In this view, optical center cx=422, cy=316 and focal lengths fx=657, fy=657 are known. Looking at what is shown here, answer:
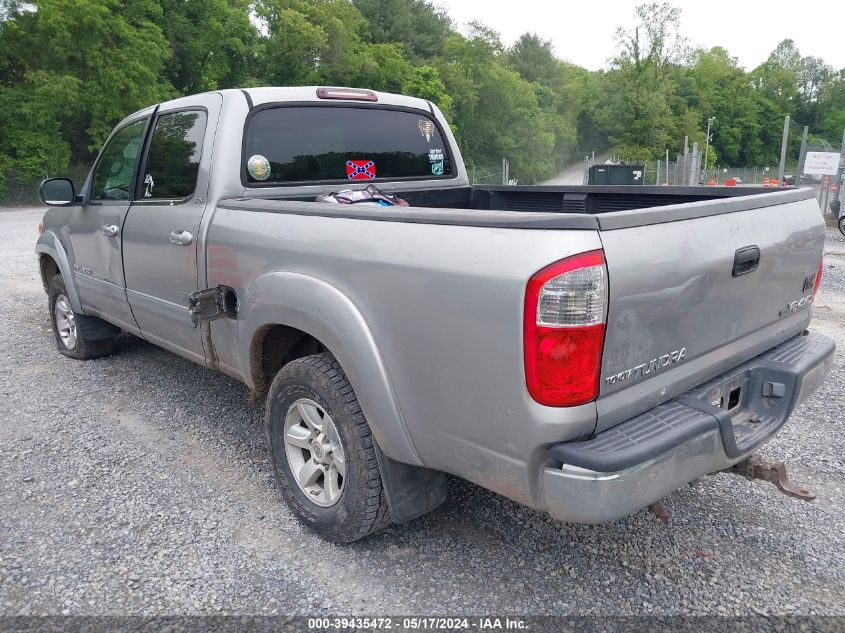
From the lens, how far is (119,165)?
14.4ft

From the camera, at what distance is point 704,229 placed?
2.33 meters

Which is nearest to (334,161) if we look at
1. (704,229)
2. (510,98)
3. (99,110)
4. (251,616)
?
(704,229)

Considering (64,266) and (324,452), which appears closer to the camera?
(324,452)

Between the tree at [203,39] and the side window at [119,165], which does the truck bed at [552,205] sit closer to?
the side window at [119,165]

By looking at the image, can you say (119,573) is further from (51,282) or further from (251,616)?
(51,282)

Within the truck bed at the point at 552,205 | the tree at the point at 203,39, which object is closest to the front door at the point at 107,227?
the truck bed at the point at 552,205

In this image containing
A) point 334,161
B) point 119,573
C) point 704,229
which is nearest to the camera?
point 704,229

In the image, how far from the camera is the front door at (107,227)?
4203 millimetres

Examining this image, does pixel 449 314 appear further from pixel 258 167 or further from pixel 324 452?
pixel 258 167

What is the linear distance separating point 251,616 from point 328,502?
21.8 inches

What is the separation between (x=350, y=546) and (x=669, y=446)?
4.93 feet

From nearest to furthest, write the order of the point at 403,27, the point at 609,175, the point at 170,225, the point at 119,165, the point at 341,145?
1. the point at 170,225
2. the point at 341,145
3. the point at 119,165
4. the point at 609,175
5. the point at 403,27

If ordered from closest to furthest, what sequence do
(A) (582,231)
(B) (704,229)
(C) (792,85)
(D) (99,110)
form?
(A) (582,231) < (B) (704,229) < (D) (99,110) < (C) (792,85)

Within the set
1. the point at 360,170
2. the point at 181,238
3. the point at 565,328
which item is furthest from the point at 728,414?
the point at 181,238
